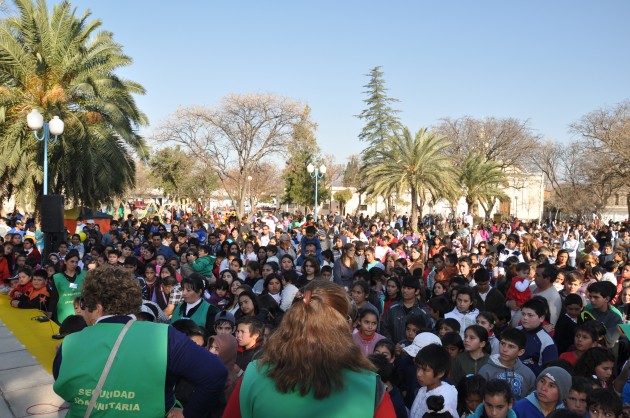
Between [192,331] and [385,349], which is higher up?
[192,331]

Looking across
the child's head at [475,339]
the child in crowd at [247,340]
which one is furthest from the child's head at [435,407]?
the child in crowd at [247,340]

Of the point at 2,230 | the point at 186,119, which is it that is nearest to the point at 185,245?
the point at 2,230

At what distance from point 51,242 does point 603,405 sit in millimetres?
11122

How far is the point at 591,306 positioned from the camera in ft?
20.7

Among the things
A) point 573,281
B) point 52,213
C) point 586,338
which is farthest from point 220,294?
point 52,213

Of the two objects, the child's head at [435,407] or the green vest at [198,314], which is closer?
the child's head at [435,407]

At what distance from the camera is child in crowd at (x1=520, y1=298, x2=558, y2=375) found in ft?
17.3

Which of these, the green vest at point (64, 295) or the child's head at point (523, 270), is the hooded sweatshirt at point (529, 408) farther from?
the green vest at point (64, 295)

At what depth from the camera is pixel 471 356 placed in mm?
5070

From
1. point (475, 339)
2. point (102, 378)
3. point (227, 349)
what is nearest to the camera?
point (102, 378)

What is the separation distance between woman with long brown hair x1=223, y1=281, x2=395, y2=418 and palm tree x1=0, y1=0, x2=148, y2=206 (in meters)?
18.2

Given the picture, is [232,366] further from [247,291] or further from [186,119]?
[186,119]

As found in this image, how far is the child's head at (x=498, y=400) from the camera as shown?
3734 millimetres

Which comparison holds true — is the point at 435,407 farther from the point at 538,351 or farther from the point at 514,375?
the point at 538,351
